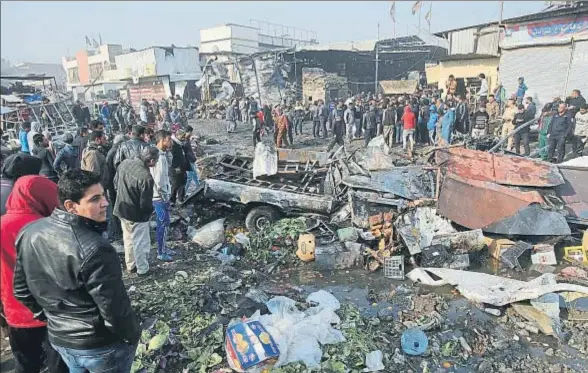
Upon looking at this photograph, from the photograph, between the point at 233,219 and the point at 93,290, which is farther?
the point at 233,219

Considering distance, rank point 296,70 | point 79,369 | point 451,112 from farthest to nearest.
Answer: point 296,70, point 451,112, point 79,369

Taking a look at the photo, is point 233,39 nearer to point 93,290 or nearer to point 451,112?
point 451,112

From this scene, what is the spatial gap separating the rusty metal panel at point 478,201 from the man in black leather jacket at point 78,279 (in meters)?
5.23

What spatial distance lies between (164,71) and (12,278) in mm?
28882

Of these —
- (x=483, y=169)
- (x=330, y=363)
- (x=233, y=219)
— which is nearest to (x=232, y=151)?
(x=233, y=219)

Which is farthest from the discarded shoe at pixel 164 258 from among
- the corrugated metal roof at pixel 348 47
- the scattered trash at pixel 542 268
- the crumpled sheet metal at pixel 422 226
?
the corrugated metal roof at pixel 348 47

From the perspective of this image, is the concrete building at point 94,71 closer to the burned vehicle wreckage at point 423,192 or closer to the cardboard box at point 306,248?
the burned vehicle wreckage at point 423,192

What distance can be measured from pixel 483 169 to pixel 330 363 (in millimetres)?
4801

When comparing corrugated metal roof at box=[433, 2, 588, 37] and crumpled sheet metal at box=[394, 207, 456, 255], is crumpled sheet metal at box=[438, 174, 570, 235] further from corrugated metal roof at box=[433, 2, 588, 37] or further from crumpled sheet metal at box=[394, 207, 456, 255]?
corrugated metal roof at box=[433, 2, 588, 37]

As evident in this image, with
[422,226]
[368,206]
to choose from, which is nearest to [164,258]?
[368,206]

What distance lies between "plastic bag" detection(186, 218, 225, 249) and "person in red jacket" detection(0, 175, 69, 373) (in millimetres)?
3421

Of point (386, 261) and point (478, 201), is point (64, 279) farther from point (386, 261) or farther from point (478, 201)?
point (478, 201)

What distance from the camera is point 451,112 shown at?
1192cm

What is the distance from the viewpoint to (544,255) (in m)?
5.64
